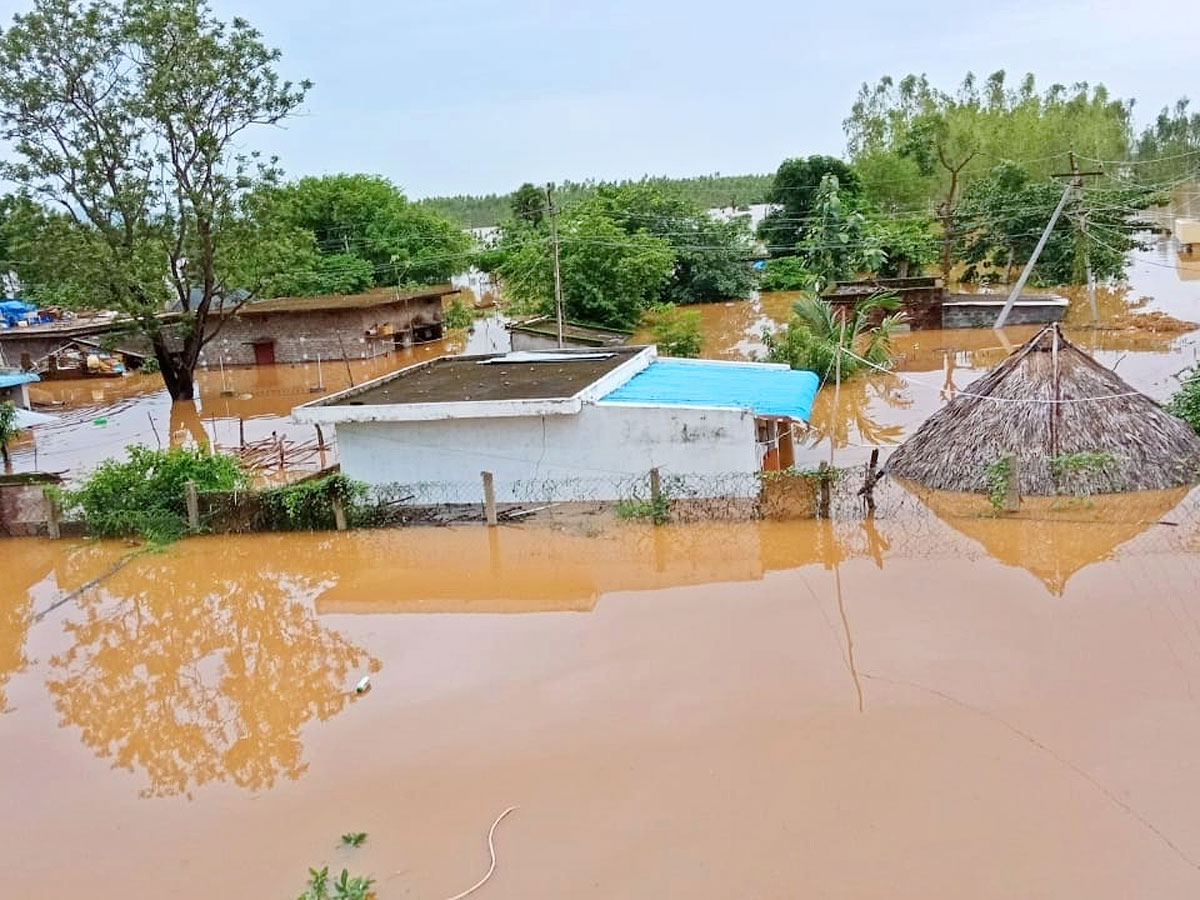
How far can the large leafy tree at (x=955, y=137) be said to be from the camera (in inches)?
1918

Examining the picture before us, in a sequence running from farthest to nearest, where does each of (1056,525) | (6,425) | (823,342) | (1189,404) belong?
(823,342)
(6,425)
(1189,404)
(1056,525)

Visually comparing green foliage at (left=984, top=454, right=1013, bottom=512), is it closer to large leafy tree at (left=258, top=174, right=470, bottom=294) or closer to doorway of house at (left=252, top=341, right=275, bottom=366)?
doorway of house at (left=252, top=341, right=275, bottom=366)

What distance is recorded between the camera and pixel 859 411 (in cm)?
2036

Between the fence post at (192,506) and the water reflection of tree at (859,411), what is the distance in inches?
383

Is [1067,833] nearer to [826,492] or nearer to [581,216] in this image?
[826,492]

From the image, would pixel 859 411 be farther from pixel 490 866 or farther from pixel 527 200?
pixel 527 200

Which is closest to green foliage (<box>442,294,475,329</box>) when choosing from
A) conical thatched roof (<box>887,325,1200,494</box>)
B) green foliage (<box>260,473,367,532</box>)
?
green foliage (<box>260,473,367,532</box>)

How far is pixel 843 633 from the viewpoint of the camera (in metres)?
9.54

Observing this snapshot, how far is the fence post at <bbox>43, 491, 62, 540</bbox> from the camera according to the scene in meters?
13.8

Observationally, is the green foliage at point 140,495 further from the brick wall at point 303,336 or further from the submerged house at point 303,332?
the brick wall at point 303,336

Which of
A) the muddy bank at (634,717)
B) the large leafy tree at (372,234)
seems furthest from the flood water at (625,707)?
the large leafy tree at (372,234)

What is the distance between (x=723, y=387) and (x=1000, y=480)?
426 centimetres

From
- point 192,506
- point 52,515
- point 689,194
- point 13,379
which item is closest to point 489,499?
point 192,506

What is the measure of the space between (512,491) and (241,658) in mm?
4788
